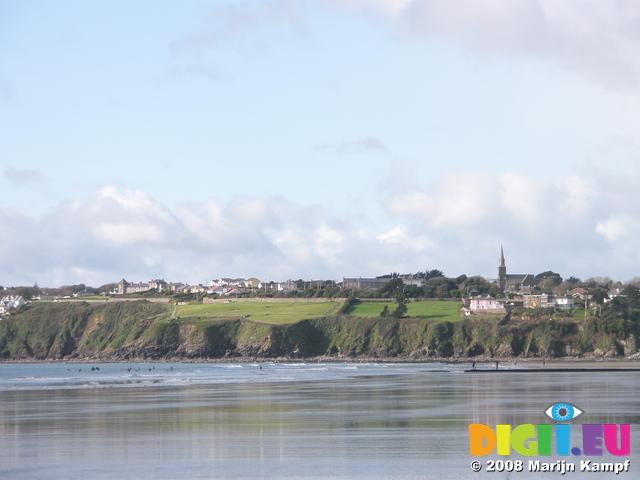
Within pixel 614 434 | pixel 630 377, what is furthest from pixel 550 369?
pixel 614 434

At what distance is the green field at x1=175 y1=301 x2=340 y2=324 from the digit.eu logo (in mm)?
97578

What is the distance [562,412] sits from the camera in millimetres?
37438

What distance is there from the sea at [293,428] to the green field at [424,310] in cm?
6231

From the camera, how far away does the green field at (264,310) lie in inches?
5202

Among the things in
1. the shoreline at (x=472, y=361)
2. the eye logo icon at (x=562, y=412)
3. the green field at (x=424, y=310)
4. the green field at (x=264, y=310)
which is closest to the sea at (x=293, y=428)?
the eye logo icon at (x=562, y=412)

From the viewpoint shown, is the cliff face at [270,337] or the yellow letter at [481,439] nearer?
the yellow letter at [481,439]

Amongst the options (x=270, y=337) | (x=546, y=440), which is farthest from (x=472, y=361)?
(x=546, y=440)

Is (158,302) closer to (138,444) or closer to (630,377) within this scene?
(630,377)

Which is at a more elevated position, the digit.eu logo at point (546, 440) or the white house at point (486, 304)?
the white house at point (486, 304)

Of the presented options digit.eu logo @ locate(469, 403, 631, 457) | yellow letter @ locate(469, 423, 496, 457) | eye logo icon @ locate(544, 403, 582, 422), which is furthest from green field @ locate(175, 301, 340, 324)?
digit.eu logo @ locate(469, 403, 631, 457)

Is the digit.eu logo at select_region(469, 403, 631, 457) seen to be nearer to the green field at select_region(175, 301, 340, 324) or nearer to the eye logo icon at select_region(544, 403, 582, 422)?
the eye logo icon at select_region(544, 403, 582, 422)

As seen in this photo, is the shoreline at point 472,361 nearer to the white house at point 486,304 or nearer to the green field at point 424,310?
the green field at point 424,310

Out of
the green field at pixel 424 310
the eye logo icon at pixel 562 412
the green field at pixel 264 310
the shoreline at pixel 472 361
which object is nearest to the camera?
the eye logo icon at pixel 562 412

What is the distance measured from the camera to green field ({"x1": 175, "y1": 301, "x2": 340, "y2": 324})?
433 feet
